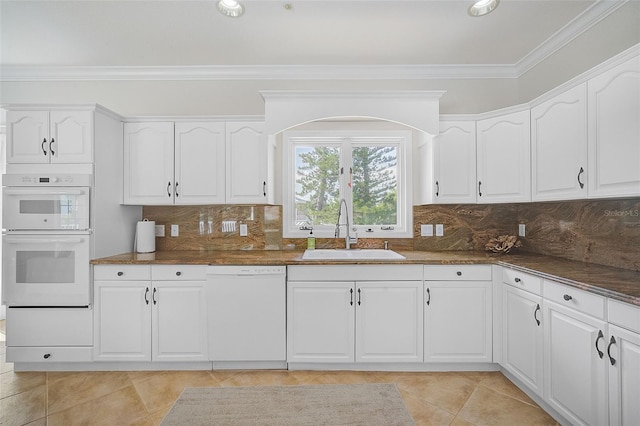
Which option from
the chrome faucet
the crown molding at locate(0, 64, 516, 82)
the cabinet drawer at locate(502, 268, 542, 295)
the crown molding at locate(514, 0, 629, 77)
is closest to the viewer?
the cabinet drawer at locate(502, 268, 542, 295)

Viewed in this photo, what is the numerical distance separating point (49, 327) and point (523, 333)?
3.55 meters

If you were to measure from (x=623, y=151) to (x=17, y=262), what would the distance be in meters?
4.16

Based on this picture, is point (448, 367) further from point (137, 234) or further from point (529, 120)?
point (137, 234)

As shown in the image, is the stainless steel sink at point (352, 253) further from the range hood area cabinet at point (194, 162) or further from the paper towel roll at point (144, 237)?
the paper towel roll at point (144, 237)

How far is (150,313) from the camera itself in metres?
2.44

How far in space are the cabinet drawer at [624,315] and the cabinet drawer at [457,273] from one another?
35.9 inches

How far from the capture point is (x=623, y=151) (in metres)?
1.71

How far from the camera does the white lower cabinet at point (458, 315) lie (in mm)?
2406

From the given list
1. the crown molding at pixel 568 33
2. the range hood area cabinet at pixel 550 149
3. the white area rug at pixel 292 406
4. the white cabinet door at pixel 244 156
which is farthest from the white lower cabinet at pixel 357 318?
the crown molding at pixel 568 33

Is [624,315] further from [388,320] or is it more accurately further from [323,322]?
[323,322]

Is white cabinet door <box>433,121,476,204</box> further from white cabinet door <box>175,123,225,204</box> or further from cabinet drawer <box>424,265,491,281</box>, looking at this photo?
white cabinet door <box>175,123,225,204</box>

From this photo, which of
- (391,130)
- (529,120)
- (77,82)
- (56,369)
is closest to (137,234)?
(56,369)

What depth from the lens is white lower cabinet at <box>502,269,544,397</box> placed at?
199 cm

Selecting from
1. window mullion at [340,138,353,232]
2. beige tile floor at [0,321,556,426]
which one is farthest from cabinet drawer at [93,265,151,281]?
window mullion at [340,138,353,232]
